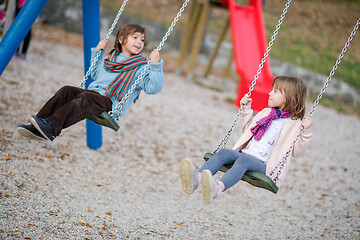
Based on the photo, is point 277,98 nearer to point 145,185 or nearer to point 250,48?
point 145,185

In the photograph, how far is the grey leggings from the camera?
3.09 metres

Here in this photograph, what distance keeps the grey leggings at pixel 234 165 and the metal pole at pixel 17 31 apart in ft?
6.21

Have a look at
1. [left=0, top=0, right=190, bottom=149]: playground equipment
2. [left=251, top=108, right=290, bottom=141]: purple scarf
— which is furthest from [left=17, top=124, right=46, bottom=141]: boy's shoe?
[left=251, top=108, right=290, bottom=141]: purple scarf

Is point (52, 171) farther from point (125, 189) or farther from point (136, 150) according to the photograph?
point (136, 150)

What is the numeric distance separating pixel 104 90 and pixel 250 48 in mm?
5397

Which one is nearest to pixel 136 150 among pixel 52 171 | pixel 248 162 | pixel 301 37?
pixel 52 171

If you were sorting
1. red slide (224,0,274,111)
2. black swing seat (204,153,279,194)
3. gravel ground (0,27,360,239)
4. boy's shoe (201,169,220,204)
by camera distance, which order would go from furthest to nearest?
red slide (224,0,274,111) → gravel ground (0,27,360,239) → black swing seat (204,153,279,194) → boy's shoe (201,169,220,204)

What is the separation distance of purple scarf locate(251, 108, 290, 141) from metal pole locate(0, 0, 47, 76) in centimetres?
209

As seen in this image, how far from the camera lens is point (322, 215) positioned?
4.99 meters

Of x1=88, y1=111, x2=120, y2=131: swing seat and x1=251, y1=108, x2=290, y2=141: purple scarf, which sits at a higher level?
x1=251, y1=108, x2=290, y2=141: purple scarf

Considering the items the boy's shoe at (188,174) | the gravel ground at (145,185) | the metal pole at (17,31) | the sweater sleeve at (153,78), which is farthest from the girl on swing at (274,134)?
the metal pole at (17,31)

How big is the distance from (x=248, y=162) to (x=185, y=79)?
7.55 metres

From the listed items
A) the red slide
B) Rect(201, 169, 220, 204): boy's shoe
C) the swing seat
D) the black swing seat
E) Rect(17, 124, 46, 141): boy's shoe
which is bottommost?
Rect(17, 124, 46, 141): boy's shoe

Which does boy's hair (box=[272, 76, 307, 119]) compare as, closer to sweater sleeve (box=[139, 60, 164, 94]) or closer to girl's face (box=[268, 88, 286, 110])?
girl's face (box=[268, 88, 286, 110])
